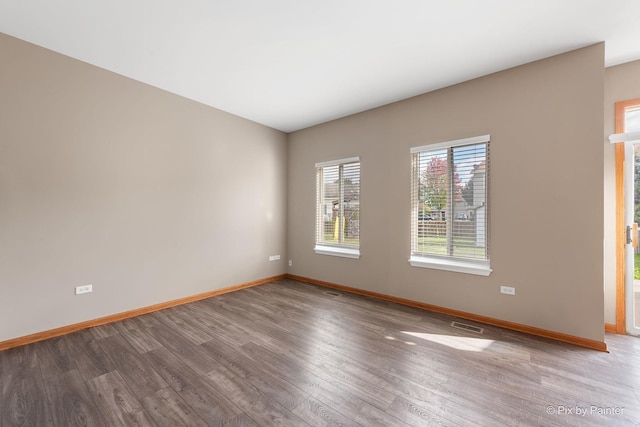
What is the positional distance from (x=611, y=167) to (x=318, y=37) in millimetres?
3566

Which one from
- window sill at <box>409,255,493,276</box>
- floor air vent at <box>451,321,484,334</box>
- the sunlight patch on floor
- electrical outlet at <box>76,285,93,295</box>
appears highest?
window sill at <box>409,255,493,276</box>

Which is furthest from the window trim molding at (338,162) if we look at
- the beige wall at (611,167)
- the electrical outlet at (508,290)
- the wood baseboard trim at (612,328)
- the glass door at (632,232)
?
the wood baseboard trim at (612,328)

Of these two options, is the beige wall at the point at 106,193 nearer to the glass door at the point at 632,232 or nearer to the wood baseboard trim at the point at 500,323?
the wood baseboard trim at the point at 500,323

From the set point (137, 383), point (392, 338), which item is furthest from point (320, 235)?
point (137, 383)

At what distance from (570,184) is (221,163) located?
462 centimetres

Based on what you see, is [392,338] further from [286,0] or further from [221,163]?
[221,163]

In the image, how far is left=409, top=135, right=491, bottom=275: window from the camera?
132 inches

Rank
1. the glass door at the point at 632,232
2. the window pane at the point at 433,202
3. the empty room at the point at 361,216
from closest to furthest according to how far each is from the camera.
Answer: the empty room at the point at 361,216 < the glass door at the point at 632,232 < the window pane at the point at 433,202

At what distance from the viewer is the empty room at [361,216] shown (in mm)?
2055

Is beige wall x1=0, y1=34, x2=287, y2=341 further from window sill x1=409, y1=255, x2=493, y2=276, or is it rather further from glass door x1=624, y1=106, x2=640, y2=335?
glass door x1=624, y1=106, x2=640, y2=335

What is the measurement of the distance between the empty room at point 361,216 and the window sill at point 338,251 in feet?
0.42

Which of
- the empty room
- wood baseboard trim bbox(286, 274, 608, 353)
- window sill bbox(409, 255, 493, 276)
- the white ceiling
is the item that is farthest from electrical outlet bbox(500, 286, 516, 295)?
the white ceiling

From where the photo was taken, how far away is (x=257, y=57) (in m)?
2.95

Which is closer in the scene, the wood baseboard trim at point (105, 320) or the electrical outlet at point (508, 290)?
the wood baseboard trim at point (105, 320)
